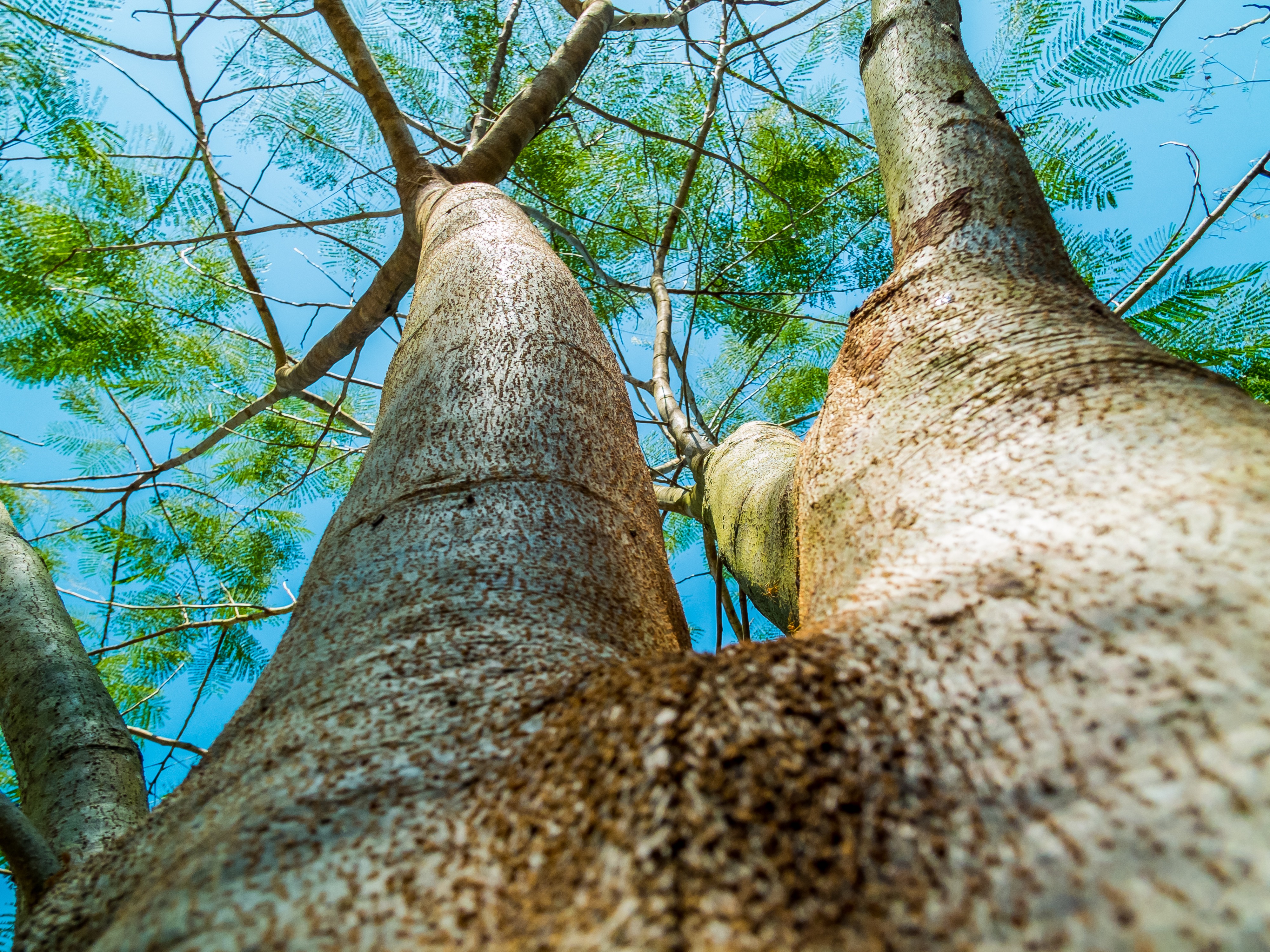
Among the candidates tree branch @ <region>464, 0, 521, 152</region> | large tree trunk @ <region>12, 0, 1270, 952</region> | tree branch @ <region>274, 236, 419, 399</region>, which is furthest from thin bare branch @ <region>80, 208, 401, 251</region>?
large tree trunk @ <region>12, 0, 1270, 952</region>

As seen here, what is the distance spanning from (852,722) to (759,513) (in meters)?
0.97

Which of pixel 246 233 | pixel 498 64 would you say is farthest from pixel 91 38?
pixel 498 64

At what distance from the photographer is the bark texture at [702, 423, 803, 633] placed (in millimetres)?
1299

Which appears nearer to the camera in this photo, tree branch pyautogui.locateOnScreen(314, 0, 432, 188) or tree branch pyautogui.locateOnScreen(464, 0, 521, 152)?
tree branch pyautogui.locateOnScreen(314, 0, 432, 188)

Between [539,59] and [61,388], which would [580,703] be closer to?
[61,388]

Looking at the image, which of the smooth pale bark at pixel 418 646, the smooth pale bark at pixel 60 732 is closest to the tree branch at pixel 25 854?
the smooth pale bark at pixel 418 646

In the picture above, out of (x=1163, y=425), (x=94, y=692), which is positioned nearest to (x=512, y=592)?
(x=1163, y=425)

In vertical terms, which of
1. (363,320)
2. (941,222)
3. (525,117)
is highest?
(525,117)

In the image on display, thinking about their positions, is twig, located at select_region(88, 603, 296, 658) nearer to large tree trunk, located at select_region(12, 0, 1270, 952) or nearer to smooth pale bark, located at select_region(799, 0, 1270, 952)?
large tree trunk, located at select_region(12, 0, 1270, 952)

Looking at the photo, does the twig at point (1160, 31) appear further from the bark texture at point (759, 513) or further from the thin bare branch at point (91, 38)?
the thin bare branch at point (91, 38)

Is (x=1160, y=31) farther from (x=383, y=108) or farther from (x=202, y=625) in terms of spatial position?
(x=202, y=625)

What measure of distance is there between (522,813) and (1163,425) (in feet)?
1.87

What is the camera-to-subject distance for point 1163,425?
1.89 feet

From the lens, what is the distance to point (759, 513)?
4.70 ft
